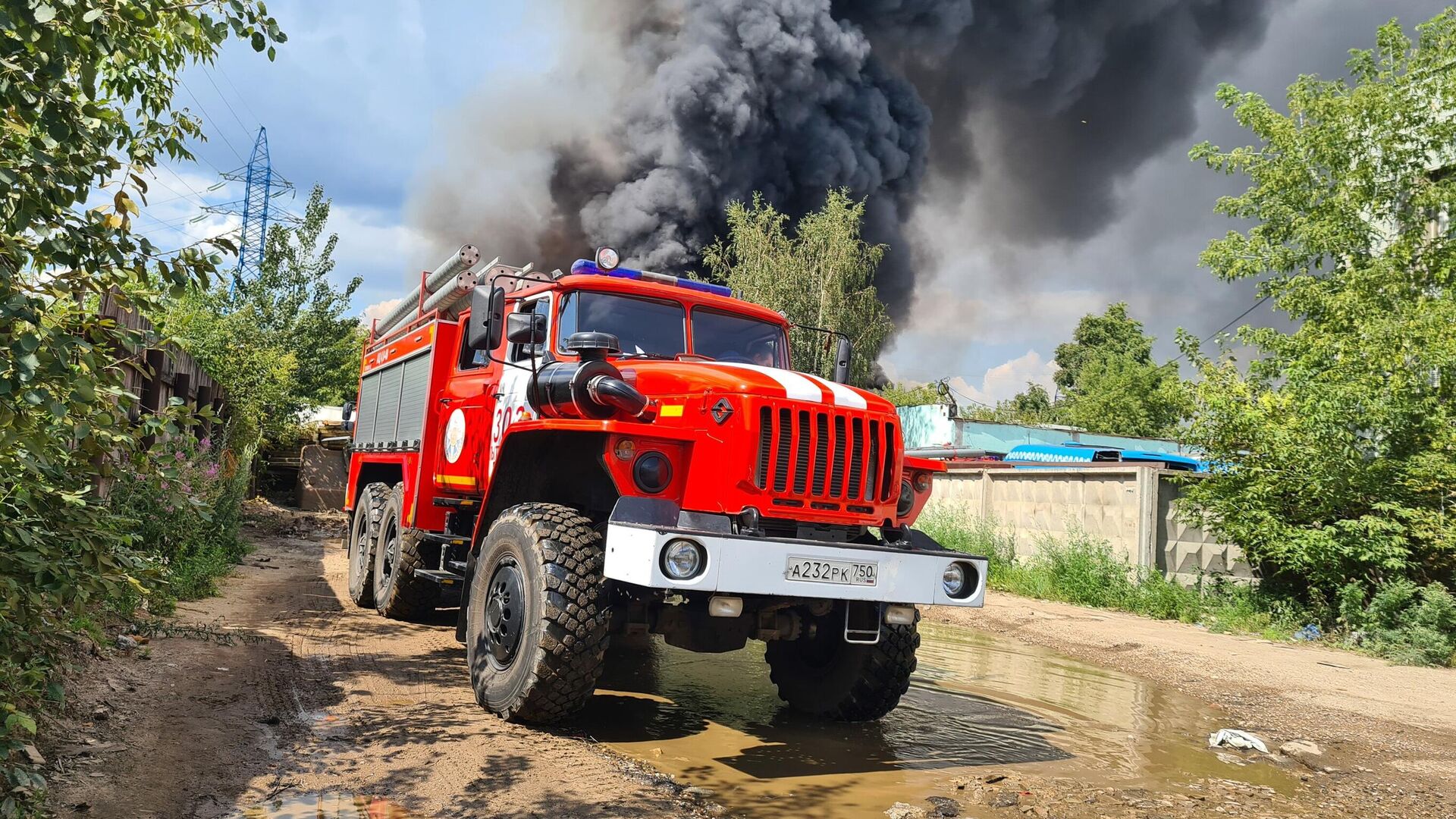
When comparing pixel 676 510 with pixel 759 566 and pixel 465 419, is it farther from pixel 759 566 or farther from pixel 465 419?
pixel 465 419

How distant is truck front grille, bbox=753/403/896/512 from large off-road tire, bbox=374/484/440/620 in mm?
4045

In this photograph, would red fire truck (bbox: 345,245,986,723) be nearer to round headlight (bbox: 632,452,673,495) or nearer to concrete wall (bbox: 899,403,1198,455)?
round headlight (bbox: 632,452,673,495)

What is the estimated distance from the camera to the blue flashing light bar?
6527 mm

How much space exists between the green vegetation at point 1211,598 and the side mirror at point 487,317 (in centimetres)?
882

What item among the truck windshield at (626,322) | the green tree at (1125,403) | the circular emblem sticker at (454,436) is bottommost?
the circular emblem sticker at (454,436)

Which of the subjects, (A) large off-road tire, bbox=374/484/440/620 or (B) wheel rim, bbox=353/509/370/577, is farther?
(B) wheel rim, bbox=353/509/370/577

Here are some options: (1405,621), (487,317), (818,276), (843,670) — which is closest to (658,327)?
(487,317)

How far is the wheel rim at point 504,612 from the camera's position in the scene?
5008 mm

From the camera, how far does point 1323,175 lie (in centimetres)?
1434

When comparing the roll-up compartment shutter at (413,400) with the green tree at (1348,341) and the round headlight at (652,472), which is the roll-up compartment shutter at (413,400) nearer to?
the round headlight at (652,472)

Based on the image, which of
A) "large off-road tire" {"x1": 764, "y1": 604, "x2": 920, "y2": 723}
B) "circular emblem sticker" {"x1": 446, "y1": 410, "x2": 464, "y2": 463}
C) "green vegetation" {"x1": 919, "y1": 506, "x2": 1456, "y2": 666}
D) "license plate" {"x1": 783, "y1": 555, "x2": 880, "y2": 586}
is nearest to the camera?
"license plate" {"x1": 783, "y1": 555, "x2": 880, "y2": 586}

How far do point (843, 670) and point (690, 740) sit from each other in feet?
3.61

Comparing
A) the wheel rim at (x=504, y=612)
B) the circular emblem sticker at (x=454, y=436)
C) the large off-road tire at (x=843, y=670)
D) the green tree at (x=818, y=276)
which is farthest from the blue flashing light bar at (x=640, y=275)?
the green tree at (x=818, y=276)

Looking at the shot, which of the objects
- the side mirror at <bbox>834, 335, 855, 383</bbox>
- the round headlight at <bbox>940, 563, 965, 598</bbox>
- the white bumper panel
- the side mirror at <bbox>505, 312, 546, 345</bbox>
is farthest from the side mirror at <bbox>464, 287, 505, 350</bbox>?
the round headlight at <bbox>940, 563, 965, 598</bbox>
